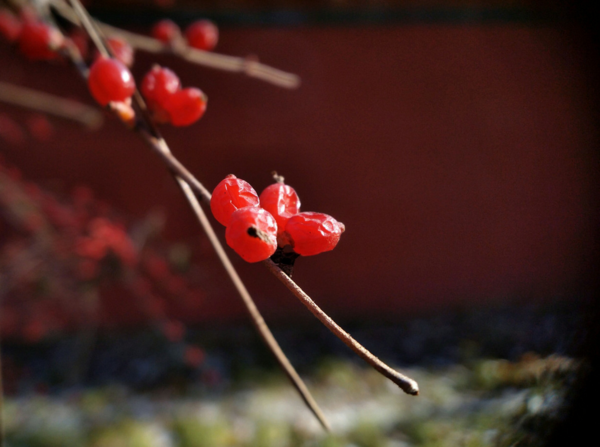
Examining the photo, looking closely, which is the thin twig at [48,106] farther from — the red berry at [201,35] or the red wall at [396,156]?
the red wall at [396,156]

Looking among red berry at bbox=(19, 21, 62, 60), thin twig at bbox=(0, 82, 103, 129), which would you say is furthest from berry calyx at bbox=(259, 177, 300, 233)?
thin twig at bbox=(0, 82, 103, 129)

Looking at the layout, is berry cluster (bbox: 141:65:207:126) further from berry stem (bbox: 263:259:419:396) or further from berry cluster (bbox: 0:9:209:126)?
berry stem (bbox: 263:259:419:396)

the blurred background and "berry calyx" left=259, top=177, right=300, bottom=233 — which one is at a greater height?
the blurred background

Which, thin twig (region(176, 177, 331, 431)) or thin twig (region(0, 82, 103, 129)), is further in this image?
thin twig (region(0, 82, 103, 129))

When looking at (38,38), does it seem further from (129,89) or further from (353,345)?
(353,345)

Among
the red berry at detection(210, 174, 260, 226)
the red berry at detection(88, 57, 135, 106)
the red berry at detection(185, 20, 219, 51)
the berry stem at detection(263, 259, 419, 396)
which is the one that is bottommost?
the berry stem at detection(263, 259, 419, 396)

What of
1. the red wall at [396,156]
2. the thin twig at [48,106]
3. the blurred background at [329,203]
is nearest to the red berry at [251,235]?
the thin twig at [48,106]
